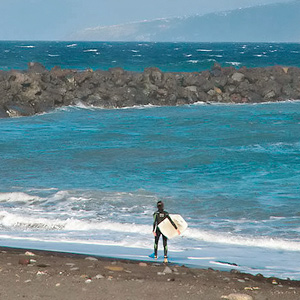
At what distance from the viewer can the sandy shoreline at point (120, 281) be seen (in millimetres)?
6668

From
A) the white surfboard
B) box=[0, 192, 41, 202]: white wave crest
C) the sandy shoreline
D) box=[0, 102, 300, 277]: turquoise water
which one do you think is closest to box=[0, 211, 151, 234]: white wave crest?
box=[0, 102, 300, 277]: turquoise water

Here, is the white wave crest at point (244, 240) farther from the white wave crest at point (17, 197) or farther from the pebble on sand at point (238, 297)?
the white wave crest at point (17, 197)

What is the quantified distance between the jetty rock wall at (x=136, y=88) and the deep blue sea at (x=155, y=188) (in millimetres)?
5673

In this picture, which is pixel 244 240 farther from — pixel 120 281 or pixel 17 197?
pixel 17 197

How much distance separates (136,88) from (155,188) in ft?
70.3

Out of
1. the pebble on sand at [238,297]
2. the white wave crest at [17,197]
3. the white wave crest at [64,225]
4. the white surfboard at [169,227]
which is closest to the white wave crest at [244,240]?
the white wave crest at [64,225]

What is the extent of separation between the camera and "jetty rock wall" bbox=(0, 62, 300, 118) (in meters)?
30.9

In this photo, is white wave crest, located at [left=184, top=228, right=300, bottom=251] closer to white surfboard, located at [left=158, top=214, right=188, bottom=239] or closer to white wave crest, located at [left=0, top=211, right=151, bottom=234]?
white wave crest, located at [left=0, top=211, right=151, bottom=234]

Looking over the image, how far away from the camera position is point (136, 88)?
114ft

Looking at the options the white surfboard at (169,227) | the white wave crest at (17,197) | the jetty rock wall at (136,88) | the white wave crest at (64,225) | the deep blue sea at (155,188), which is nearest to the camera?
the white surfboard at (169,227)

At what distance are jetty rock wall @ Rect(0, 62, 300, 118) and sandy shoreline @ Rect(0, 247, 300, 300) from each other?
21.3 meters

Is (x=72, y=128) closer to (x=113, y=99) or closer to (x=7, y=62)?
(x=113, y=99)

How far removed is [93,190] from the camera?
1359 centimetres

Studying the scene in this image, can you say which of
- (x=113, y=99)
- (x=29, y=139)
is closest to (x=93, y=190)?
(x=29, y=139)
